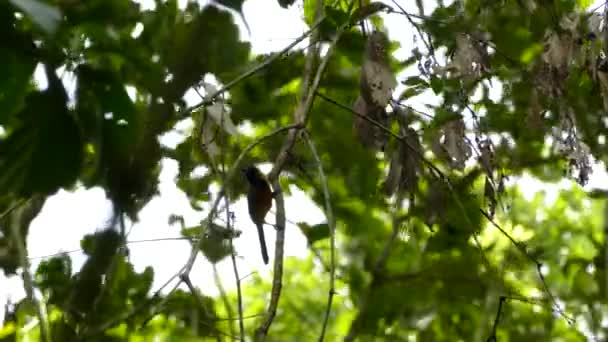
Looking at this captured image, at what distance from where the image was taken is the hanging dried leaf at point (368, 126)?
159cm

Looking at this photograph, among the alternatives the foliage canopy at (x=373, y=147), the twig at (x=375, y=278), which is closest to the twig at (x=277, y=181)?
the foliage canopy at (x=373, y=147)

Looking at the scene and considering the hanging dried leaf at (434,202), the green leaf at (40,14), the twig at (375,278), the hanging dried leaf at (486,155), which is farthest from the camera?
the twig at (375,278)

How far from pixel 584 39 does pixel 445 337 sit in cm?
100

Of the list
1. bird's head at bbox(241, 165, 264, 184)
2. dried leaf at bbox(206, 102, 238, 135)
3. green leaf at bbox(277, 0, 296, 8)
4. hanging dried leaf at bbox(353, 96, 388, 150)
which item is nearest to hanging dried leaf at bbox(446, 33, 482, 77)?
hanging dried leaf at bbox(353, 96, 388, 150)

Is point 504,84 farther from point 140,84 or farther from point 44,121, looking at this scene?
point 44,121

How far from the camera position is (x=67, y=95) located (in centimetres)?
52

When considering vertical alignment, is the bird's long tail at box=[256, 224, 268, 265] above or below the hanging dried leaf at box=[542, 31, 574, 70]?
below

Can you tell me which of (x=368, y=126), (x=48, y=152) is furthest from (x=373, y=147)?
(x=48, y=152)

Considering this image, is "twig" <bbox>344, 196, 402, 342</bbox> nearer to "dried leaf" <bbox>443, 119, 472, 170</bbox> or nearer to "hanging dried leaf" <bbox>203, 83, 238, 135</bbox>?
"dried leaf" <bbox>443, 119, 472, 170</bbox>

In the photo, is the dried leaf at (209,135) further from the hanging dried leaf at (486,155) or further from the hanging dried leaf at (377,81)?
the hanging dried leaf at (486,155)

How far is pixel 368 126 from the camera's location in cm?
162

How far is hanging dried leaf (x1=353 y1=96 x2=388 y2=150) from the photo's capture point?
159 cm

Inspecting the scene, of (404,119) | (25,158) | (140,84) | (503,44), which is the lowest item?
(25,158)

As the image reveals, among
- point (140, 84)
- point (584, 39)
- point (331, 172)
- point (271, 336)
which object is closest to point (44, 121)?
point (140, 84)
